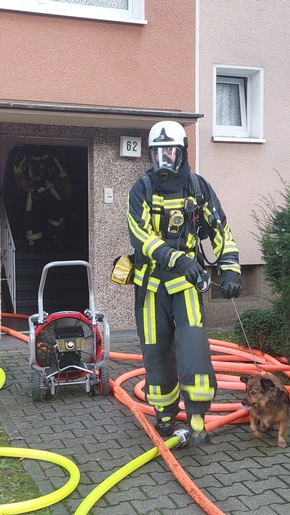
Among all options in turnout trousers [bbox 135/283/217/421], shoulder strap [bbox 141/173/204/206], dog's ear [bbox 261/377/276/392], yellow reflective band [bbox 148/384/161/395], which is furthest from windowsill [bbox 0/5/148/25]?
dog's ear [bbox 261/377/276/392]

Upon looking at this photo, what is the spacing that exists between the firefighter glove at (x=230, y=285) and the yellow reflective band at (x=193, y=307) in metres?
0.21

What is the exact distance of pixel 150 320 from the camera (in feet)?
16.5

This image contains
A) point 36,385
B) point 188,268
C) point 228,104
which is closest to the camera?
point 188,268

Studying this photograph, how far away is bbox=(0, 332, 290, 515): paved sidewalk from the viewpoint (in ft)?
13.0

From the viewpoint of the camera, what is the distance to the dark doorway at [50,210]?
12.5 metres

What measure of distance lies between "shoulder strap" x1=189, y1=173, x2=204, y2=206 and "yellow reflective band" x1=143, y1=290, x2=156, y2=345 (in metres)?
0.75

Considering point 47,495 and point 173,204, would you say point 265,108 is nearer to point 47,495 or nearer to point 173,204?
point 173,204

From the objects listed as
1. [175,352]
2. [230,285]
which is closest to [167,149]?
[230,285]

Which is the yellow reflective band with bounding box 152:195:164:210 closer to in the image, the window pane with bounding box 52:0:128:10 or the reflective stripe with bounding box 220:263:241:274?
the reflective stripe with bounding box 220:263:241:274

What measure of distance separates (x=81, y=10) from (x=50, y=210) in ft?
16.4

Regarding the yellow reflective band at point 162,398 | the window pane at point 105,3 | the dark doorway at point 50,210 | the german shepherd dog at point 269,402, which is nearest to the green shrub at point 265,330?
the german shepherd dog at point 269,402

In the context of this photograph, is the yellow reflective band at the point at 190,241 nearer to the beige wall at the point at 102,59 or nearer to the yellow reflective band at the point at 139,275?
the yellow reflective band at the point at 139,275

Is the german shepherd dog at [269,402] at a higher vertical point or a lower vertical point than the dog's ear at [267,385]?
lower

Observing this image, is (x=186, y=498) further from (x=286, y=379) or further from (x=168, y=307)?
(x=286, y=379)
